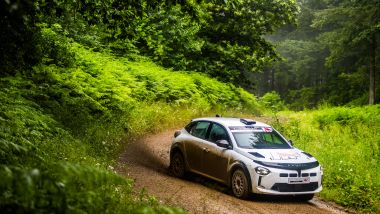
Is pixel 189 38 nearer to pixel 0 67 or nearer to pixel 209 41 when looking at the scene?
pixel 209 41

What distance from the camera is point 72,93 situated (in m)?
15.5

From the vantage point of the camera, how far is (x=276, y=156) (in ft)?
35.7

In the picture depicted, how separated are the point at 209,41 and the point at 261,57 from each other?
3584 mm

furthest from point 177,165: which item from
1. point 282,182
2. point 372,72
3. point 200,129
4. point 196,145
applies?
point 372,72

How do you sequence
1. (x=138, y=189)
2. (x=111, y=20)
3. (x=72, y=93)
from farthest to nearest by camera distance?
(x=72, y=93) → (x=111, y=20) → (x=138, y=189)

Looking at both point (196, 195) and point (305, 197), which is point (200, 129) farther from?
point (305, 197)

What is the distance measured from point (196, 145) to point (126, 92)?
7461mm

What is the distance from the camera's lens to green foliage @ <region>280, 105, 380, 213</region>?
11.3 metres

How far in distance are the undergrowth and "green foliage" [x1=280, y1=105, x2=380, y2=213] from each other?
5554 mm

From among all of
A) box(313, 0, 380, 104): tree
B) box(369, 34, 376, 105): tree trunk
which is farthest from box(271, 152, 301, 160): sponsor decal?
box(369, 34, 376, 105): tree trunk

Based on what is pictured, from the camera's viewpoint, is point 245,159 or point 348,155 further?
point 348,155

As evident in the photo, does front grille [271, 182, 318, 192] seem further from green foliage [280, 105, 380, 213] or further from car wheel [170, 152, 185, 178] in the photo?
car wheel [170, 152, 185, 178]

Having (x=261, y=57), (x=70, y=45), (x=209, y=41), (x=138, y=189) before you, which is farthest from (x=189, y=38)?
(x=138, y=189)

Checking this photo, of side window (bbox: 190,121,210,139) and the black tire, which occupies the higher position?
side window (bbox: 190,121,210,139)
